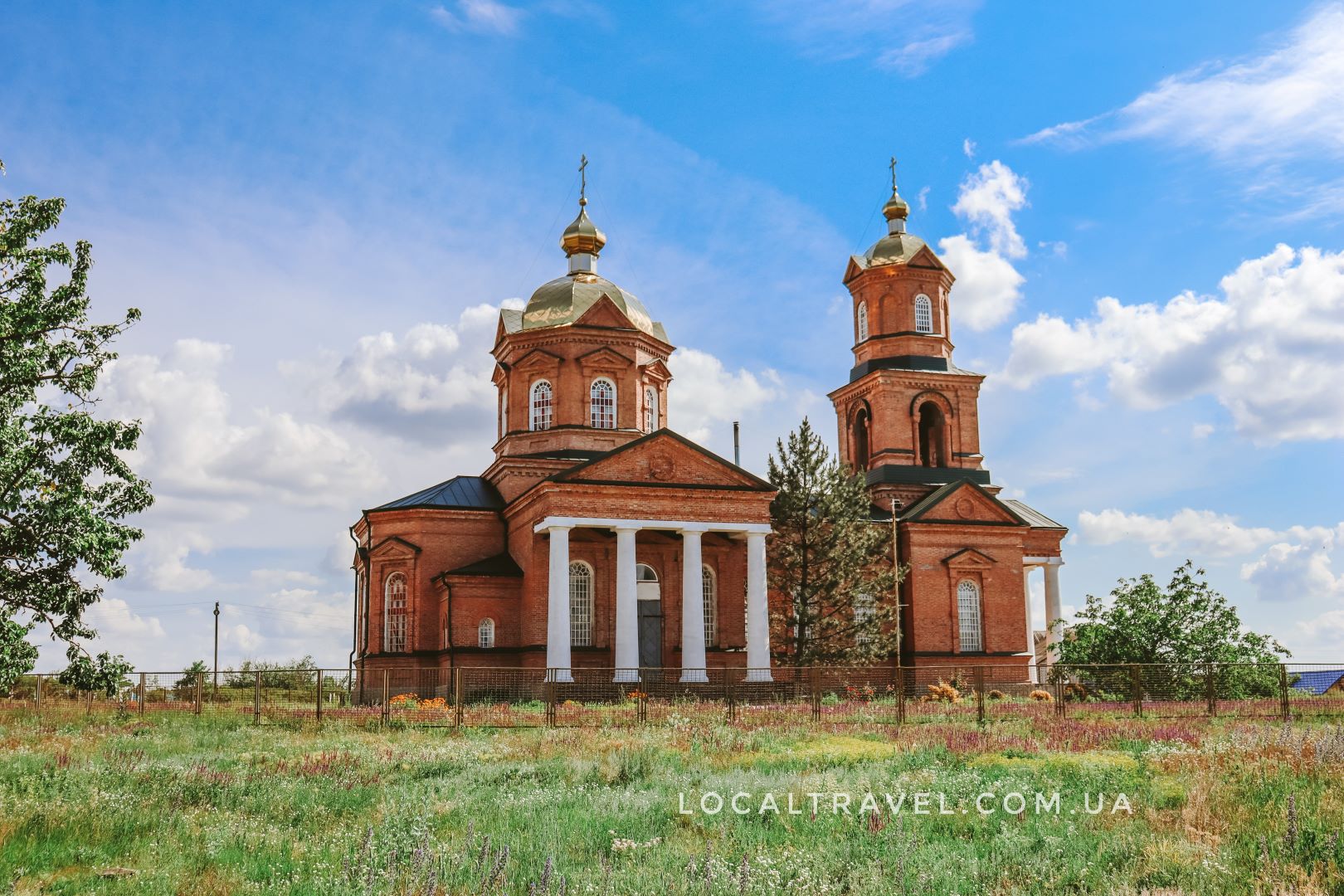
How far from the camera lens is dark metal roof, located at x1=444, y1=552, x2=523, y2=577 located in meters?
36.0

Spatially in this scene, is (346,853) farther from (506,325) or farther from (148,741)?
(506,325)

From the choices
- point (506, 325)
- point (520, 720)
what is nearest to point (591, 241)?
point (506, 325)

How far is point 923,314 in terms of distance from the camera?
44.4 m

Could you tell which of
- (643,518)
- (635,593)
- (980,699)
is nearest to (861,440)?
(643,518)

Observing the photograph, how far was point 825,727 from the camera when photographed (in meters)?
22.3

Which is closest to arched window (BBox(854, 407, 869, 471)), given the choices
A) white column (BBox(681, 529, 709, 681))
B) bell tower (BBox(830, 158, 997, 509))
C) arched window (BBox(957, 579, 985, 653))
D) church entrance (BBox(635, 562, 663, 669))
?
bell tower (BBox(830, 158, 997, 509))

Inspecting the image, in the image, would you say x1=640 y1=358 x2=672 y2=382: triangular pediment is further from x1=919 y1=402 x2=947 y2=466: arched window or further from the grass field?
the grass field

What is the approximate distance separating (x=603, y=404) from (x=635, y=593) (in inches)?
328

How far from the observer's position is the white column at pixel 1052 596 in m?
43.1

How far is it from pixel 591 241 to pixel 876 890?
120 ft

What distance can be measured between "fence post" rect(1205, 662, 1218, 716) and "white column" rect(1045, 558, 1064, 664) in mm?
17603

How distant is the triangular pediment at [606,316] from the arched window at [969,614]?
1468cm

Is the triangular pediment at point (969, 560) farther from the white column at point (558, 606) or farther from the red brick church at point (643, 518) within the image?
the white column at point (558, 606)

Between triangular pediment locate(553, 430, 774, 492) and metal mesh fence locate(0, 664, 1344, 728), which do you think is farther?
triangular pediment locate(553, 430, 774, 492)
